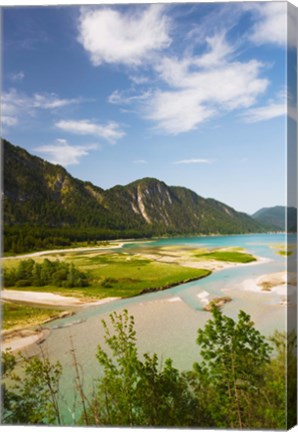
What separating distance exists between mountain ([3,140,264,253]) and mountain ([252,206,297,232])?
329 millimetres

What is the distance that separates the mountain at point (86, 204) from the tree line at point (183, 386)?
97 centimetres

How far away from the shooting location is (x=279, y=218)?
16.8 ft

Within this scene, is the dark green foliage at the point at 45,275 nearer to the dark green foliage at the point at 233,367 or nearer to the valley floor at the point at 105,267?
the valley floor at the point at 105,267

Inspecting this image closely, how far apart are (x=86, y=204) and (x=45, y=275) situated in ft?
2.75

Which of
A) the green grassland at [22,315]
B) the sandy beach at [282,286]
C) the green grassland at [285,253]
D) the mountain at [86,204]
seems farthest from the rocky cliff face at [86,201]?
the green grassland at [22,315]

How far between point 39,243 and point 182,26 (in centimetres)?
256

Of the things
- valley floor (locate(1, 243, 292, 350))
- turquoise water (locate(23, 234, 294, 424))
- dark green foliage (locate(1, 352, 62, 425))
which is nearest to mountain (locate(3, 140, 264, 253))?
valley floor (locate(1, 243, 292, 350))

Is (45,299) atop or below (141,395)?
atop

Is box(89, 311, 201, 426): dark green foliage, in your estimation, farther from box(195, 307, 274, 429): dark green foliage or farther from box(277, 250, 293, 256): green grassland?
box(277, 250, 293, 256): green grassland

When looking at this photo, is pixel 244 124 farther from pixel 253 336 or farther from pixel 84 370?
pixel 84 370

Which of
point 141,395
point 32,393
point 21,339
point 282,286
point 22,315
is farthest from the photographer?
point 22,315

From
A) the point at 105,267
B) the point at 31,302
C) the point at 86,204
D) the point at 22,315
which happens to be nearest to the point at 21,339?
the point at 22,315

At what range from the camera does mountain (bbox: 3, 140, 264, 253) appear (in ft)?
18.7

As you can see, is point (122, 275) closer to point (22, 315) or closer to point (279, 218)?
point (22, 315)
